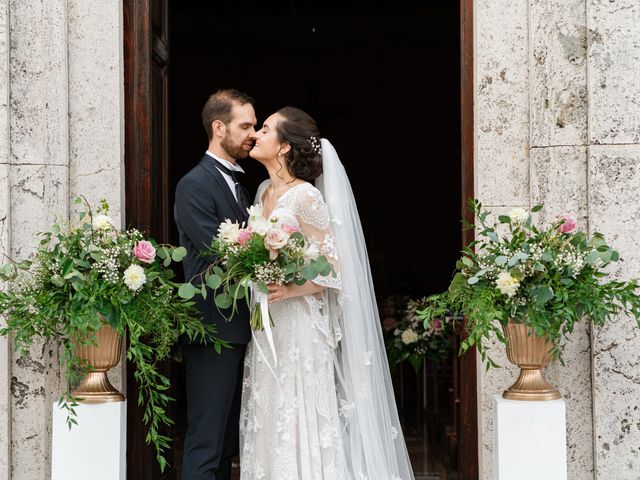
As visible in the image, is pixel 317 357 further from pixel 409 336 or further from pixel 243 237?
pixel 409 336

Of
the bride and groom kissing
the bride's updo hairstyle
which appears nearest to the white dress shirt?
the bride and groom kissing

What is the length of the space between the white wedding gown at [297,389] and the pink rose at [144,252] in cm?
58

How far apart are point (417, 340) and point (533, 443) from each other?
3.02 metres


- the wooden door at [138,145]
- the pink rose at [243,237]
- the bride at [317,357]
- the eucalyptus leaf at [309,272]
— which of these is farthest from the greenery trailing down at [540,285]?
the wooden door at [138,145]

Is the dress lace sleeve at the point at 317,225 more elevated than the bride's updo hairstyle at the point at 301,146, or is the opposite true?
the bride's updo hairstyle at the point at 301,146

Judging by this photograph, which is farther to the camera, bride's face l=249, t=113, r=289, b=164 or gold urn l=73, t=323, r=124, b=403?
bride's face l=249, t=113, r=289, b=164

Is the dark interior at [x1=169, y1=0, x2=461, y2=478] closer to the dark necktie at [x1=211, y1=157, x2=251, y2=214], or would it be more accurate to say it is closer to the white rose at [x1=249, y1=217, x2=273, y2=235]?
the dark necktie at [x1=211, y1=157, x2=251, y2=214]


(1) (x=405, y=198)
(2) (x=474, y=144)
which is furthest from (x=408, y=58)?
(2) (x=474, y=144)

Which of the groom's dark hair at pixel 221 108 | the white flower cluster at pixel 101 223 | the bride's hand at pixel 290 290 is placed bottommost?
the bride's hand at pixel 290 290

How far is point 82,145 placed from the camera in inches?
184

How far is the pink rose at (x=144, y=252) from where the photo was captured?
4043mm

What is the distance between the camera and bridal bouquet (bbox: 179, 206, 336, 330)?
159 inches

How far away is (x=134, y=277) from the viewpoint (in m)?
3.98

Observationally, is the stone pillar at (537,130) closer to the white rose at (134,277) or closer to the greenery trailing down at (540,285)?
the greenery trailing down at (540,285)
